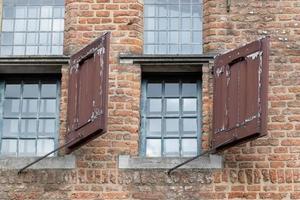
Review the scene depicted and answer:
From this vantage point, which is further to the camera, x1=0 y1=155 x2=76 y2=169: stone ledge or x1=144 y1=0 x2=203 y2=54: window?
x1=144 y1=0 x2=203 y2=54: window

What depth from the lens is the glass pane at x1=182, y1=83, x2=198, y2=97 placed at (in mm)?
12062

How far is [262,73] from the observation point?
35.6ft

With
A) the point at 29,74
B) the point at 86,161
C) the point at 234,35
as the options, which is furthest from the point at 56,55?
the point at 234,35

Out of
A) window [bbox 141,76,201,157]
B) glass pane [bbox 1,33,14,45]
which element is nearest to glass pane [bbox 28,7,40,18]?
glass pane [bbox 1,33,14,45]

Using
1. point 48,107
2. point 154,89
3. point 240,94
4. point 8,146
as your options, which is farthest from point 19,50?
point 240,94

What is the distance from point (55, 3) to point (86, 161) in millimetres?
2233

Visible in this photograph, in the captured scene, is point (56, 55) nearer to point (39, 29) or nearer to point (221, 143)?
point (39, 29)

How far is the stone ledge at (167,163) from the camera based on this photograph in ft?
37.5

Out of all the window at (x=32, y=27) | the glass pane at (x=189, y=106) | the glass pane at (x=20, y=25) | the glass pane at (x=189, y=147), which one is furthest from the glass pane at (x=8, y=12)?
the glass pane at (x=189, y=147)

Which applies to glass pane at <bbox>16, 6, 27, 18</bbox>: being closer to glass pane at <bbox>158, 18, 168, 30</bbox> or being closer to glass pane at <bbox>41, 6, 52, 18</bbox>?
glass pane at <bbox>41, 6, 52, 18</bbox>

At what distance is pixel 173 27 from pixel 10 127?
7.75ft

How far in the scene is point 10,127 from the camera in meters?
12.0

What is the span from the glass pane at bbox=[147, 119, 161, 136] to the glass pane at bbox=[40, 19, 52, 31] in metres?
1.77

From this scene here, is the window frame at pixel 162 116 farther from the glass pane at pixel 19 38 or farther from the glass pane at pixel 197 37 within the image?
the glass pane at pixel 19 38
